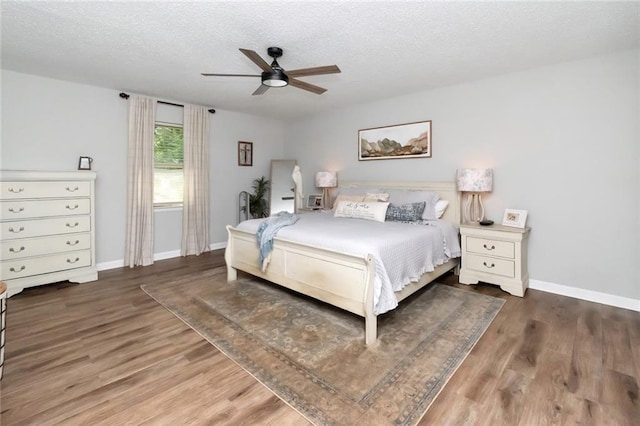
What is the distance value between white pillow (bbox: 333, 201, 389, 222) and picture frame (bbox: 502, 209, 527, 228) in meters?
1.38

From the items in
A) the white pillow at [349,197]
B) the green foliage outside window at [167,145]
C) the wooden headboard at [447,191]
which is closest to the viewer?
the wooden headboard at [447,191]

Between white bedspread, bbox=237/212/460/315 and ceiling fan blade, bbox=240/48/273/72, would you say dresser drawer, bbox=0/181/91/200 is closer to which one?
white bedspread, bbox=237/212/460/315

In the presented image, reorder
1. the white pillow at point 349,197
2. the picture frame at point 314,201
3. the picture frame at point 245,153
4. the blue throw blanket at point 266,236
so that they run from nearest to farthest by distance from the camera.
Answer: the blue throw blanket at point 266,236 → the white pillow at point 349,197 → the picture frame at point 314,201 → the picture frame at point 245,153

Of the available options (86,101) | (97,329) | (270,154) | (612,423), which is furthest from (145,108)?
(612,423)

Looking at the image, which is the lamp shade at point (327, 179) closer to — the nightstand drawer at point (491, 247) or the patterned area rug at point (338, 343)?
the patterned area rug at point (338, 343)

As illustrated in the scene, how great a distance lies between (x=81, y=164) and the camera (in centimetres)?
410

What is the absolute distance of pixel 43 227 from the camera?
11.4 feet

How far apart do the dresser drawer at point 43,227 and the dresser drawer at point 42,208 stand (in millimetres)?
64

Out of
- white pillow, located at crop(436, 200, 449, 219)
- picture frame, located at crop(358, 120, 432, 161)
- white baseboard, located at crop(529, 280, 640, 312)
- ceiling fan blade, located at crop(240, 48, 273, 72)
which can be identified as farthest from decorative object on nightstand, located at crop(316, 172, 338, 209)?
white baseboard, located at crop(529, 280, 640, 312)

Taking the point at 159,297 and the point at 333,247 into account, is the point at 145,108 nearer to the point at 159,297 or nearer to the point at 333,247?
the point at 159,297

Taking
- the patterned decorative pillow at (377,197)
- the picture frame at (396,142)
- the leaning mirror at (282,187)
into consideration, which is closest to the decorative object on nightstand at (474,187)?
the picture frame at (396,142)

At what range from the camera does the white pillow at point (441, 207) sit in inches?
160

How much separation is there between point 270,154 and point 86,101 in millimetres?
3138

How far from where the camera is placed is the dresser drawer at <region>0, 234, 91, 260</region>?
329cm
